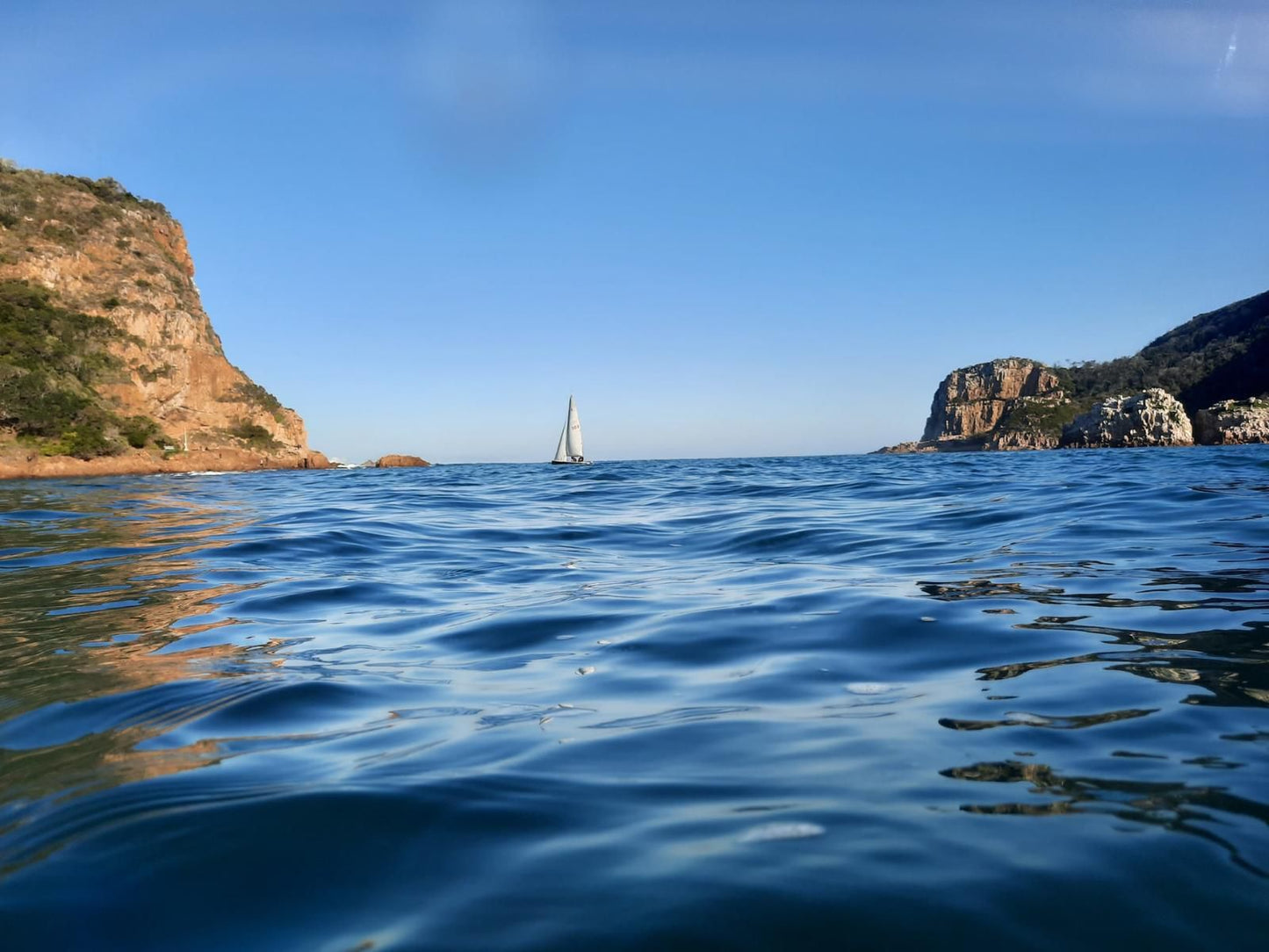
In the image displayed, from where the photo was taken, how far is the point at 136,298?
61.3 m

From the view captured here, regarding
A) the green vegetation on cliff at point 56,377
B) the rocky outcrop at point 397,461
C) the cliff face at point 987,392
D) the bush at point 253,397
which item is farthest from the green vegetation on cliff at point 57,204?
the cliff face at point 987,392

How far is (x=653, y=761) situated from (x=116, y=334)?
6927cm

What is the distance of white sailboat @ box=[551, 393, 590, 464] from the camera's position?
71500 millimetres

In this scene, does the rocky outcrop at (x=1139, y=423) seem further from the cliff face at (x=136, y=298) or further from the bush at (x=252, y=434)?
the cliff face at (x=136, y=298)

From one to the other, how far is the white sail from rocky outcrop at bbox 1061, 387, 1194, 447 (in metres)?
57.0

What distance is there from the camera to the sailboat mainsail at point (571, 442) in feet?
235

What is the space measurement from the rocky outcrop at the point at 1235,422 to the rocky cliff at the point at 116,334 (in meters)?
86.9

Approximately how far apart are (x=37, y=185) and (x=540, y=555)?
76.5 meters

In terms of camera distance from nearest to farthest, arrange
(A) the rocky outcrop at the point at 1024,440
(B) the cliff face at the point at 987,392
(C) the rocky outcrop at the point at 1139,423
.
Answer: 1. (C) the rocky outcrop at the point at 1139,423
2. (A) the rocky outcrop at the point at 1024,440
3. (B) the cliff face at the point at 987,392

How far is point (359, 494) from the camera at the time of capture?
823 inches

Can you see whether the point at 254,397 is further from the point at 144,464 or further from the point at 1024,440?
the point at 1024,440

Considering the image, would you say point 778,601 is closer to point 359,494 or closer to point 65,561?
point 65,561

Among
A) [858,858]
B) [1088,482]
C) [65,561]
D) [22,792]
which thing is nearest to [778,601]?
[858,858]

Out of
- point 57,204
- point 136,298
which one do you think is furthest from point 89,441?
point 57,204
